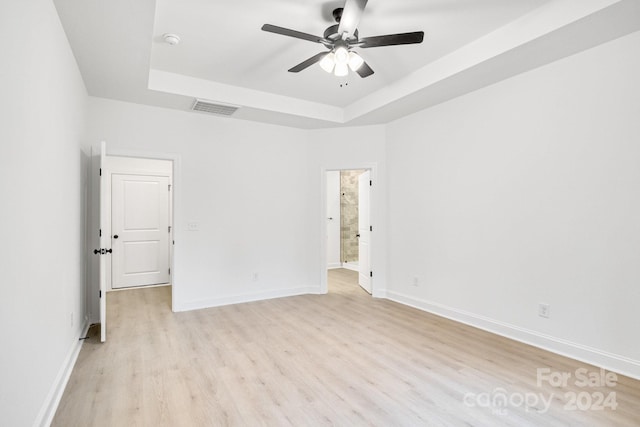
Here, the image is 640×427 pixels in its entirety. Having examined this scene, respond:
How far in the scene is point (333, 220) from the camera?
8188 millimetres

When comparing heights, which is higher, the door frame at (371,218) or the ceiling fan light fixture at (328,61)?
the ceiling fan light fixture at (328,61)

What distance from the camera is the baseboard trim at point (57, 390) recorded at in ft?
6.63

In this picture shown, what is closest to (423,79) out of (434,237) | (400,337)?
(434,237)

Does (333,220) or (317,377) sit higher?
(333,220)

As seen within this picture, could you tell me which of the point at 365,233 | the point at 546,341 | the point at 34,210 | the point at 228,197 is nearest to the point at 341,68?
the point at 34,210

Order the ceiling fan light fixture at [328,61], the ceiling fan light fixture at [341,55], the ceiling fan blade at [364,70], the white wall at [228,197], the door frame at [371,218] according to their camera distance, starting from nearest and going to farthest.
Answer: the ceiling fan light fixture at [341,55]
the ceiling fan light fixture at [328,61]
the ceiling fan blade at [364,70]
the white wall at [228,197]
the door frame at [371,218]

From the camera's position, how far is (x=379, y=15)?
2.80 m

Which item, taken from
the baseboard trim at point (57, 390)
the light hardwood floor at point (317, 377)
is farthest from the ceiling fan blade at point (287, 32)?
the baseboard trim at point (57, 390)

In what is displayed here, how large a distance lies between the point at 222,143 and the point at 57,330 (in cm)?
309

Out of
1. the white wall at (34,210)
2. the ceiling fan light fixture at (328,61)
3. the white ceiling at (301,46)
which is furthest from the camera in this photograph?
the ceiling fan light fixture at (328,61)

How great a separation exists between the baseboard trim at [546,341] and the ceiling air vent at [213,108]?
3619mm

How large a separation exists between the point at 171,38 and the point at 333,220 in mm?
5659

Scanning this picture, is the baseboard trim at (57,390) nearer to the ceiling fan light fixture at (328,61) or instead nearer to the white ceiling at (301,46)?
the white ceiling at (301,46)

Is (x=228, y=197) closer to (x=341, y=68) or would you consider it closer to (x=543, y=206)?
(x=341, y=68)
